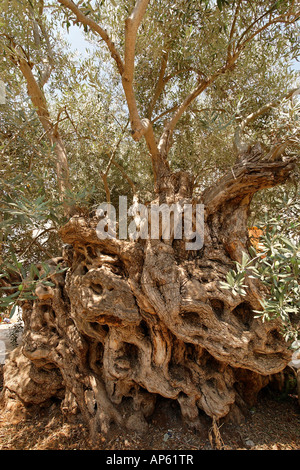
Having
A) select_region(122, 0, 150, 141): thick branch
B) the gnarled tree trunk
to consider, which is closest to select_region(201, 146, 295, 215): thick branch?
the gnarled tree trunk

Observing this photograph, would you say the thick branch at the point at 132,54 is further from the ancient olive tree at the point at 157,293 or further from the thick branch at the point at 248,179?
the thick branch at the point at 248,179

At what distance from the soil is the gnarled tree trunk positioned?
0.56 feet

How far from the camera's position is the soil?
3.44m

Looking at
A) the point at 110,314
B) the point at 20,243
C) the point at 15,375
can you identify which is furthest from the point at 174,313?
the point at 20,243

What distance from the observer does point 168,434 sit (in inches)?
143

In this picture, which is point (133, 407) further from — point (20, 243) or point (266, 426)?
point (20, 243)

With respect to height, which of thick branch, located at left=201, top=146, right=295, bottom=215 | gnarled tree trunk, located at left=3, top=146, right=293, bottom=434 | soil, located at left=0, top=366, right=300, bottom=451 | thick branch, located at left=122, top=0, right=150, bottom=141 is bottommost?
soil, located at left=0, top=366, right=300, bottom=451

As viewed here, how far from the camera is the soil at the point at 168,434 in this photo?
11.3 feet

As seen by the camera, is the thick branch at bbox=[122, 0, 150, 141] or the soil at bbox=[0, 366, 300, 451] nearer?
the thick branch at bbox=[122, 0, 150, 141]

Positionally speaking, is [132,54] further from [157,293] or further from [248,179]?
[157,293]

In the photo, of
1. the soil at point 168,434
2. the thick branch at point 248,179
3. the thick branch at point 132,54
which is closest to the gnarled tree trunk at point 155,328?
the thick branch at point 248,179

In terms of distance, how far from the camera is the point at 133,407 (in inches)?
152

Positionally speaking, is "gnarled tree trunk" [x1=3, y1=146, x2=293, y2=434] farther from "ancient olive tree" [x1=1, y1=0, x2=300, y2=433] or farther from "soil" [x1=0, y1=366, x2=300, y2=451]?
"soil" [x1=0, y1=366, x2=300, y2=451]

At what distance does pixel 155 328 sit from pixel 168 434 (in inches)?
53.0
